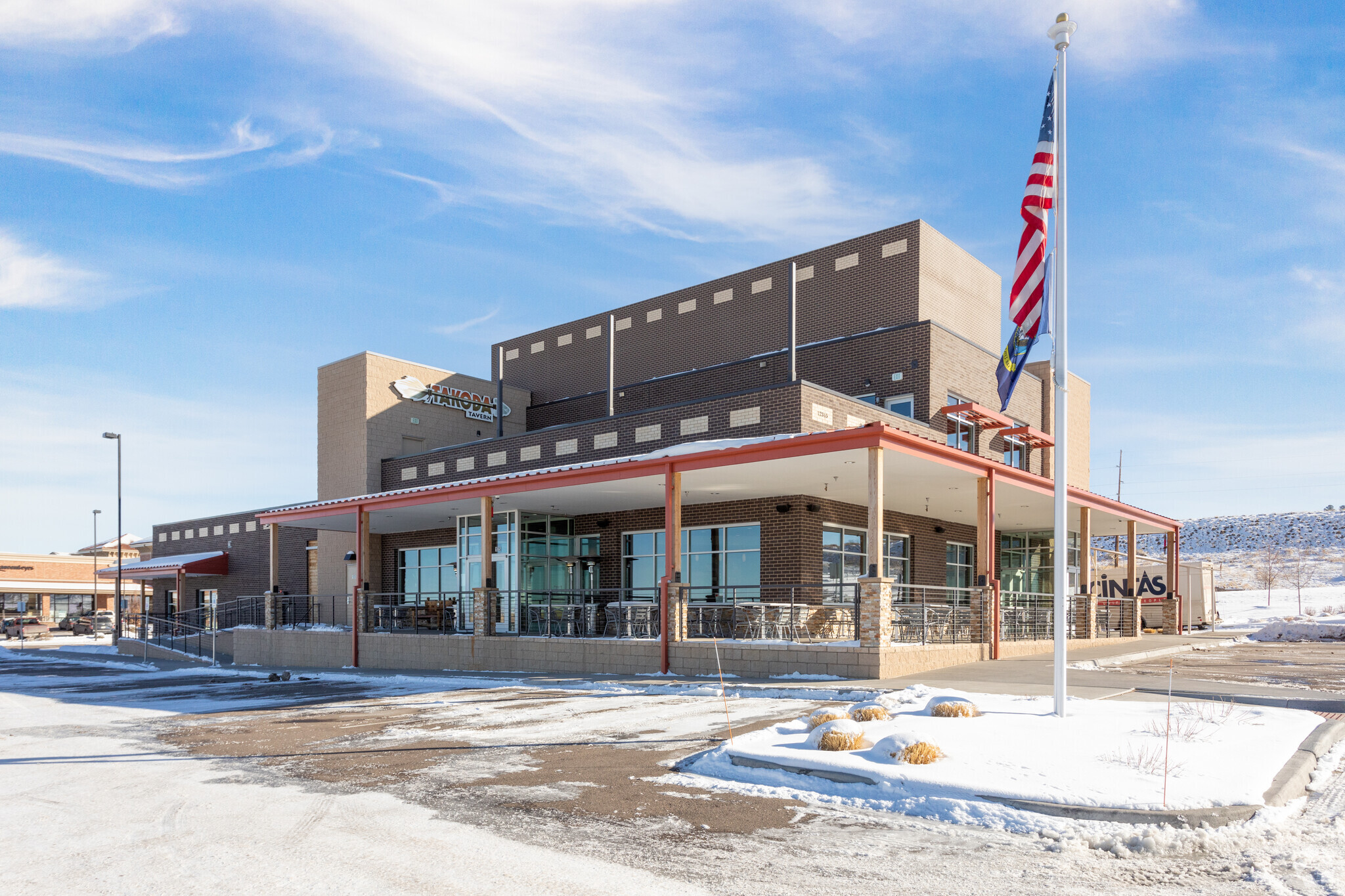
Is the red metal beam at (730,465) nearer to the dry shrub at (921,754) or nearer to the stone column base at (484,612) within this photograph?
the stone column base at (484,612)

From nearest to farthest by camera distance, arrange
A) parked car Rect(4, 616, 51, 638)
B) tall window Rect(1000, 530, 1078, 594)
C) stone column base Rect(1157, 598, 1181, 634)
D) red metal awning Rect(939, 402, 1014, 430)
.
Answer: red metal awning Rect(939, 402, 1014, 430) → stone column base Rect(1157, 598, 1181, 634) → tall window Rect(1000, 530, 1078, 594) → parked car Rect(4, 616, 51, 638)

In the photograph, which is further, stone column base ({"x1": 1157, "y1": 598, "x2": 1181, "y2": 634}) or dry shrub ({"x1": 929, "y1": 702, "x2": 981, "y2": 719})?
stone column base ({"x1": 1157, "y1": 598, "x2": 1181, "y2": 634})

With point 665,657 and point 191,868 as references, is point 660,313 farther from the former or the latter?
point 191,868

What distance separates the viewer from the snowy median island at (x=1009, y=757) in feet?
21.7

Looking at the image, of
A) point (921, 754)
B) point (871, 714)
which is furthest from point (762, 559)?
point (921, 754)

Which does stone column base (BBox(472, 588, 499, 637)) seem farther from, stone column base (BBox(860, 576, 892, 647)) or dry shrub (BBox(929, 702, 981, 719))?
dry shrub (BBox(929, 702, 981, 719))

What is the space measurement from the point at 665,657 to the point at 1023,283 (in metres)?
8.97

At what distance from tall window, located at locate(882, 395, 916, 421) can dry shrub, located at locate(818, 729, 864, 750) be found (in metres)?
17.2

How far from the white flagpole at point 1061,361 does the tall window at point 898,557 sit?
13.7 metres

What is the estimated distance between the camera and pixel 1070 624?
78.2 ft

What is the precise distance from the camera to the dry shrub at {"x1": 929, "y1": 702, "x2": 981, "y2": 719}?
382 inches

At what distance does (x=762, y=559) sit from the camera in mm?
21672

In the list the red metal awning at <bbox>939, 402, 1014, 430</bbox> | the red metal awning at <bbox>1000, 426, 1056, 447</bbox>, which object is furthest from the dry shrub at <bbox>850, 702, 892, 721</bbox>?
the red metal awning at <bbox>1000, 426, 1056, 447</bbox>

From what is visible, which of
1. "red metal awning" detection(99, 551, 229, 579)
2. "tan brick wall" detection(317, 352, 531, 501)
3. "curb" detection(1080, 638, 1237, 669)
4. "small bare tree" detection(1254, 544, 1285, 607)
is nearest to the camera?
"curb" detection(1080, 638, 1237, 669)
